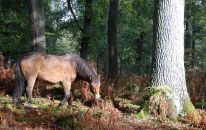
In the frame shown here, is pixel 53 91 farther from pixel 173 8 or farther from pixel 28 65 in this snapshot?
pixel 173 8

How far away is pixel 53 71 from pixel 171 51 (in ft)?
11.6

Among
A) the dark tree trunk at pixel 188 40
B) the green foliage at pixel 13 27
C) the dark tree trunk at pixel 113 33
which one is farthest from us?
the dark tree trunk at pixel 188 40

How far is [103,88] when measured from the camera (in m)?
12.4

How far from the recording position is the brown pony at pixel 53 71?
34.6 ft

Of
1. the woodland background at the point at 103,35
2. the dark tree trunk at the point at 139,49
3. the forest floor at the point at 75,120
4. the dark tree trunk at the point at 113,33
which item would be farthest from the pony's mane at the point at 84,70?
the dark tree trunk at the point at 139,49

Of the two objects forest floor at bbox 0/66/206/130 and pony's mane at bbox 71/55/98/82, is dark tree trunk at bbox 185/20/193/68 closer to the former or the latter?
forest floor at bbox 0/66/206/130

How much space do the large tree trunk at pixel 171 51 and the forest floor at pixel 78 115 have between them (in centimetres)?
75

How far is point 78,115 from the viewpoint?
8375 millimetres

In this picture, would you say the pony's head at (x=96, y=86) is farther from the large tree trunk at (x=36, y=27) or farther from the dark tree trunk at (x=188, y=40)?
the dark tree trunk at (x=188, y=40)

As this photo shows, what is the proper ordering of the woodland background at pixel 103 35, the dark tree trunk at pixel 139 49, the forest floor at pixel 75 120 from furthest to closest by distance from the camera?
the dark tree trunk at pixel 139 49 < the woodland background at pixel 103 35 < the forest floor at pixel 75 120

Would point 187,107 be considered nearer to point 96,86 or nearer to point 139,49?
point 96,86

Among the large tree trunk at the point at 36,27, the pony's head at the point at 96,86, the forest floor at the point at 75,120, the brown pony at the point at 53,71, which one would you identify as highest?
the large tree trunk at the point at 36,27

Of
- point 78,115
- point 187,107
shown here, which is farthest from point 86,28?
point 78,115

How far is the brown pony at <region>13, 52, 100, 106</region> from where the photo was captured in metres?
10.6
